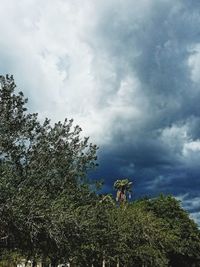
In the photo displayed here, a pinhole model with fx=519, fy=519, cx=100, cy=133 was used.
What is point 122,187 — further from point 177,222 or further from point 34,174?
point 34,174

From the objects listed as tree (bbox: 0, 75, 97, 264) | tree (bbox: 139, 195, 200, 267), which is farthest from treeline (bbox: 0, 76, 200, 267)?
tree (bbox: 139, 195, 200, 267)

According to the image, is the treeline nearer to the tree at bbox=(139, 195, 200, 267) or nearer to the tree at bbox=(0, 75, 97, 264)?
the tree at bbox=(0, 75, 97, 264)

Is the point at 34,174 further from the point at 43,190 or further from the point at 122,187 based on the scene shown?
the point at 122,187

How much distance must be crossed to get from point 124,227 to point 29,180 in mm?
26993

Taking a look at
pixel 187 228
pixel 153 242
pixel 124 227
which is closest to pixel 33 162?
pixel 124 227

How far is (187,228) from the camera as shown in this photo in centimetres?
9475

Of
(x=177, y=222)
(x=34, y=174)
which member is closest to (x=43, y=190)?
(x=34, y=174)

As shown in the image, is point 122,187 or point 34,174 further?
point 122,187

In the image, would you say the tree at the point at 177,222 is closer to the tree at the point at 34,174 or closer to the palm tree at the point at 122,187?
the palm tree at the point at 122,187

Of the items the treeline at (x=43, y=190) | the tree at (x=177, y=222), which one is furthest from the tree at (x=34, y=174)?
the tree at (x=177, y=222)

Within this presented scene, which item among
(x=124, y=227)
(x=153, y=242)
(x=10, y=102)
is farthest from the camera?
(x=153, y=242)

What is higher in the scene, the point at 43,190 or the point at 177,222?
the point at 177,222

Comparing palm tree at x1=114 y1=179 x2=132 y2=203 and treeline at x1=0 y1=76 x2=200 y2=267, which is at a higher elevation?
palm tree at x1=114 y1=179 x2=132 y2=203

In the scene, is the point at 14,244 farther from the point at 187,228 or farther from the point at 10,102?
the point at 187,228
